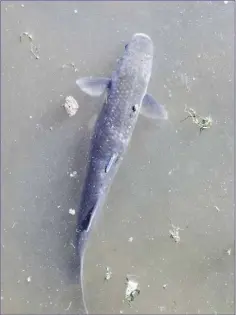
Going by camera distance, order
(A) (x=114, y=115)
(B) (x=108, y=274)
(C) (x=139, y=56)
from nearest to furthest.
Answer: (A) (x=114, y=115)
(C) (x=139, y=56)
(B) (x=108, y=274)

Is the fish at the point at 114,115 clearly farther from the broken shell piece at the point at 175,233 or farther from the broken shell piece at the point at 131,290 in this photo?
the broken shell piece at the point at 175,233

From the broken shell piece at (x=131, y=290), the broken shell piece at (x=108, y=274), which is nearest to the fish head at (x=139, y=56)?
the broken shell piece at (x=108, y=274)

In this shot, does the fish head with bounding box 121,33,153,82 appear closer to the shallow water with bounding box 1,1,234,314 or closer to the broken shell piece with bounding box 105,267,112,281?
the shallow water with bounding box 1,1,234,314

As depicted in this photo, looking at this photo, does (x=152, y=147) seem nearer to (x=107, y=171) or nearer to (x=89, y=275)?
(x=107, y=171)

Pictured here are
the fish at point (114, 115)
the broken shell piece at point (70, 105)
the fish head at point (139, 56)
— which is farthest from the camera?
the broken shell piece at point (70, 105)

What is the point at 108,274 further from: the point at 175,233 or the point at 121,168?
the point at 121,168

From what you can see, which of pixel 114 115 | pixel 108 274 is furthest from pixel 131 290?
pixel 114 115

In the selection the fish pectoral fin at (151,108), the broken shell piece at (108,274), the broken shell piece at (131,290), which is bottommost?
the broken shell piece at (131,290)

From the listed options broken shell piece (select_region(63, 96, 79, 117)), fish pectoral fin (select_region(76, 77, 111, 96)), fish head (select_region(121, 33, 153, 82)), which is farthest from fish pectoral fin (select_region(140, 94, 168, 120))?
broken shell piece (select_region(63, 96, 79, 117))
